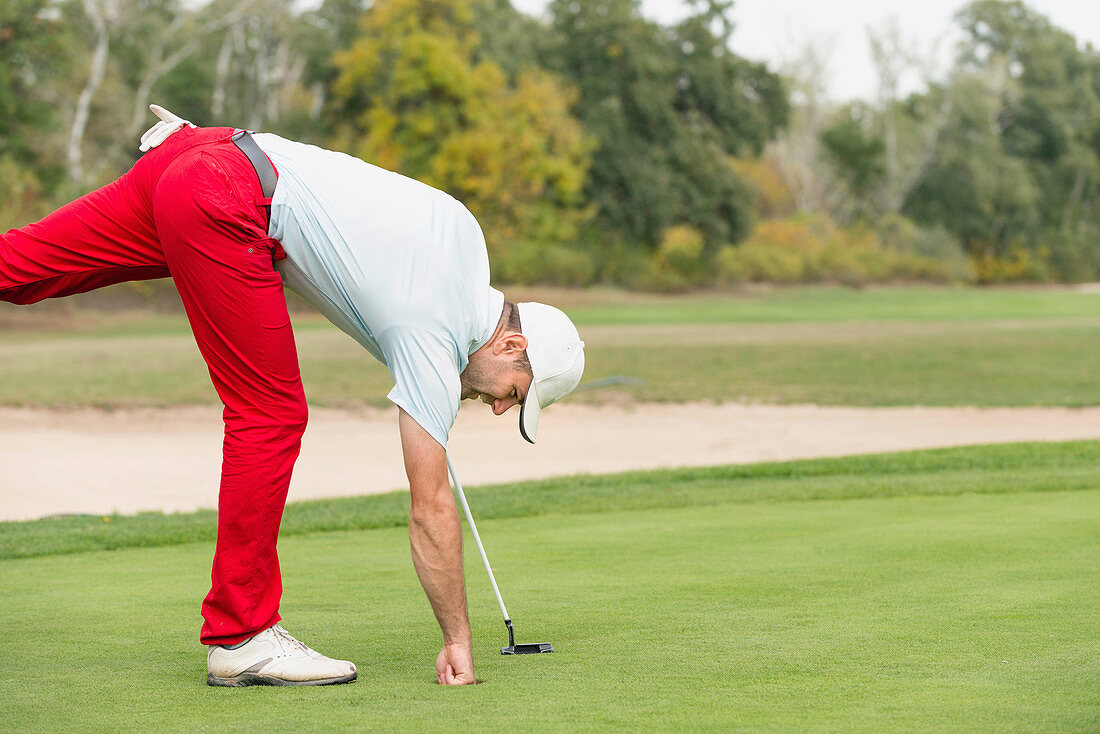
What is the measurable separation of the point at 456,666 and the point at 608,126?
48152 mm

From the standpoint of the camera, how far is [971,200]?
2685 inches

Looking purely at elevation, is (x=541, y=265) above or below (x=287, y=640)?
below

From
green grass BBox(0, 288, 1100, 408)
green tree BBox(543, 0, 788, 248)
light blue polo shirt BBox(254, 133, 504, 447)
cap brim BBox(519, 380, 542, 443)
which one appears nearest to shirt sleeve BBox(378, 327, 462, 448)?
light blue polo shirt BBox(254, 133, 504, 447)

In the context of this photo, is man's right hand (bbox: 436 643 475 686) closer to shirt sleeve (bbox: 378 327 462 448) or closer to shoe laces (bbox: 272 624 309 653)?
shoe laces (bbox: 272 624 309 653)

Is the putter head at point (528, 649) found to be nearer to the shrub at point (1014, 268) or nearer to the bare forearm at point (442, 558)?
the bare forearm at point (442, 558)

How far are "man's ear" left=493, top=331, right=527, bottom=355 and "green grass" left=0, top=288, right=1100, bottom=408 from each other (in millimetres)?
14456

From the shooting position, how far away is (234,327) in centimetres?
312

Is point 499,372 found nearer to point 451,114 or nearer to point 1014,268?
point 451,114

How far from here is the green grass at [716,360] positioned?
18.2 m

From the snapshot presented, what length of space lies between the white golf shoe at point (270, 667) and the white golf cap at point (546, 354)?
757 millimetres

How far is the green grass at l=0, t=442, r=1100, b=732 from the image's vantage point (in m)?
2.74

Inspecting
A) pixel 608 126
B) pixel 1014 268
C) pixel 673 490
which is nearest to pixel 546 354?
pixel 673 490

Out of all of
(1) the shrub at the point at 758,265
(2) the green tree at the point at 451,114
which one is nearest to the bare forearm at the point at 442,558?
(2) the green tree at the point at 451,114

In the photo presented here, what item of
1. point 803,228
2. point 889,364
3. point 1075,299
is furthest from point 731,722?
point 803,228
